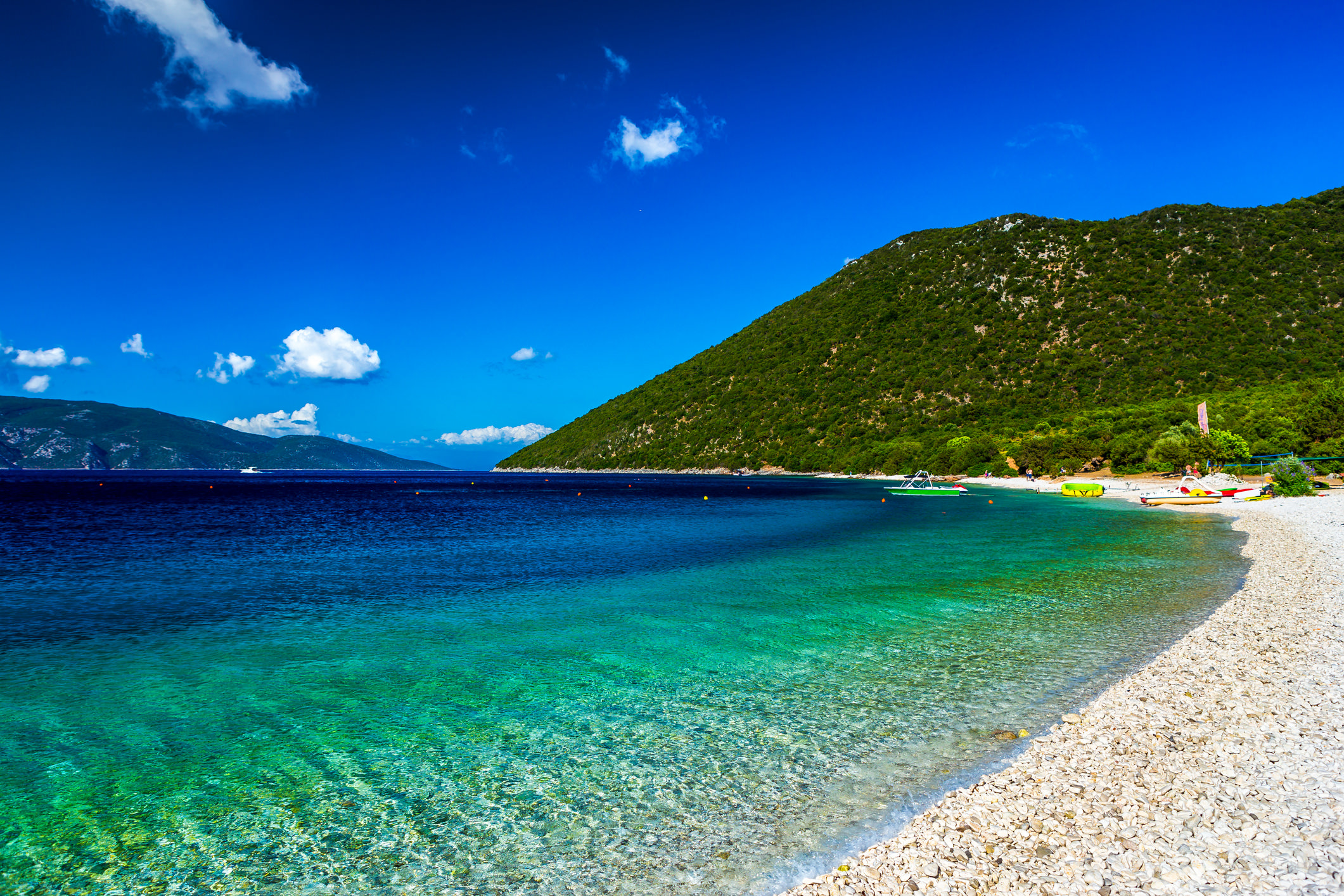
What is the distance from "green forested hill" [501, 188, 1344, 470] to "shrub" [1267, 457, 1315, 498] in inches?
810

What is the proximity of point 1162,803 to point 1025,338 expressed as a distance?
142 m

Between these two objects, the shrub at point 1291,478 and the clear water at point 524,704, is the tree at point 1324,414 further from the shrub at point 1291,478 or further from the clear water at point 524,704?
the clear water at point 524,704

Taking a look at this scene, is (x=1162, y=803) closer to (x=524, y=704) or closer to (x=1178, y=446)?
(x=524, y=704)

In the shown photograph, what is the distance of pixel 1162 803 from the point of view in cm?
688

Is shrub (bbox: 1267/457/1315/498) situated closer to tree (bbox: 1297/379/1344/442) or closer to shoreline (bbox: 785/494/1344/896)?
tree (bbox: 1297/379/1344/442)

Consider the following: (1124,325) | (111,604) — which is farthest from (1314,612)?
(1124,325)

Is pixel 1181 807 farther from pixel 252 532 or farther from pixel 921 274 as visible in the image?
pixel 921 274

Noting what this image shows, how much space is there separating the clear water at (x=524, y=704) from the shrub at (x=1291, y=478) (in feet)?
107

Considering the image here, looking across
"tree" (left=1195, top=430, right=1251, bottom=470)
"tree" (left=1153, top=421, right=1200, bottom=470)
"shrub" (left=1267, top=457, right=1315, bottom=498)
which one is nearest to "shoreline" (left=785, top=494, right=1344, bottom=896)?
"shrub" (left=1267, top=457, right=1315, bottom=498)

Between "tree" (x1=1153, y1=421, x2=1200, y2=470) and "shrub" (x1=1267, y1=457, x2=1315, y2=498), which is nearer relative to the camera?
"shrub" (x1=1267, y1=457, x2=1315, y2=498)

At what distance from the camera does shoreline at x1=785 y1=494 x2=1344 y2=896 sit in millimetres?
5672

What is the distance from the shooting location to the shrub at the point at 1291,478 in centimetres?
5134

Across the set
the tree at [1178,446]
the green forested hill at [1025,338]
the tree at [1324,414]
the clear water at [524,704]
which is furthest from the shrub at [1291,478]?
the clear water at [524,704]

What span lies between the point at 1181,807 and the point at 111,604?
26.4m
